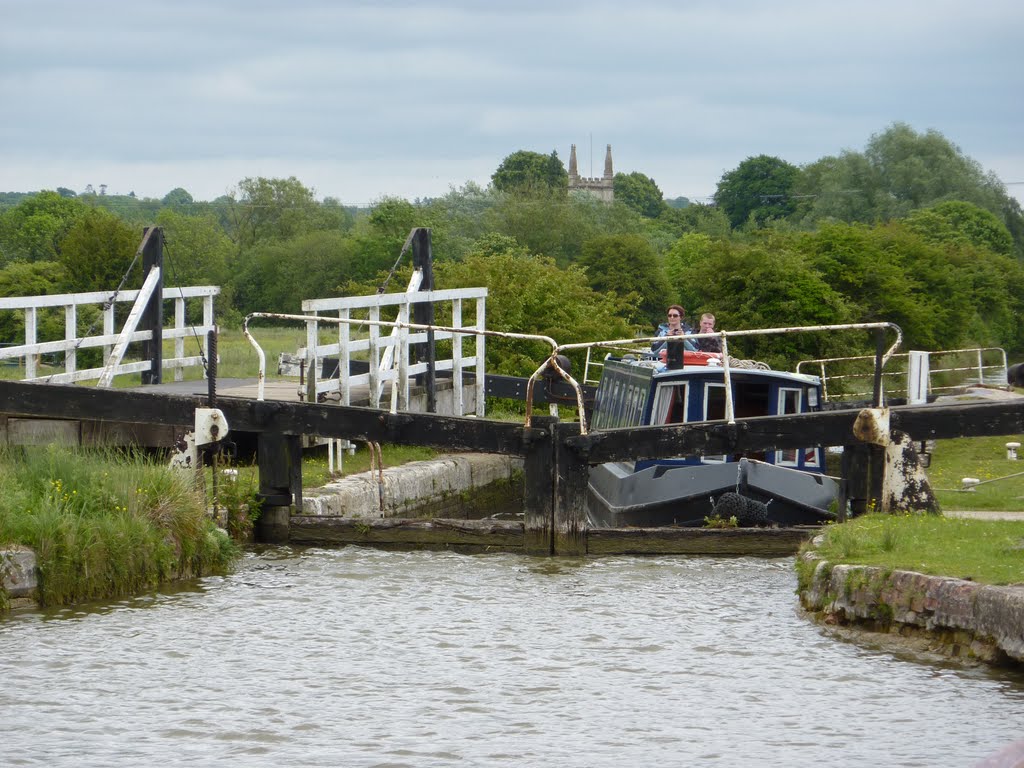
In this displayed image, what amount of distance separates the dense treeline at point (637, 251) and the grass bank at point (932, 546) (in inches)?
407

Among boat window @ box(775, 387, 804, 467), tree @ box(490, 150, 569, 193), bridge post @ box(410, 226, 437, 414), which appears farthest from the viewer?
tree @ box(490, 150, 569, 193)

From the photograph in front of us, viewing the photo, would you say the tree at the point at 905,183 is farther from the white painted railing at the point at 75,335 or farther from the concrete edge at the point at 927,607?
the concrete edge at the point at 927,607

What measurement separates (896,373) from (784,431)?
11462mm

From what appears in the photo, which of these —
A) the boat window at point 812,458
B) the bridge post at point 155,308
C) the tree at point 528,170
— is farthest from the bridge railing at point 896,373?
the tree at point 528,170

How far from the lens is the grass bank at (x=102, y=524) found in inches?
404

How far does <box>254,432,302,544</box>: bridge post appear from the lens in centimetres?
1348

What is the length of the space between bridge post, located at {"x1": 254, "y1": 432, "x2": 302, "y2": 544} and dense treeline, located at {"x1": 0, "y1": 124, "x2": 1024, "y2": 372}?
544cm

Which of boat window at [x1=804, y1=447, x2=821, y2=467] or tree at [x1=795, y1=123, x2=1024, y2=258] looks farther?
tree at [x1=795, y1=123, x2=1024, y2=258]

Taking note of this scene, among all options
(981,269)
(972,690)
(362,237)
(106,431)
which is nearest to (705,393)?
(106,431)

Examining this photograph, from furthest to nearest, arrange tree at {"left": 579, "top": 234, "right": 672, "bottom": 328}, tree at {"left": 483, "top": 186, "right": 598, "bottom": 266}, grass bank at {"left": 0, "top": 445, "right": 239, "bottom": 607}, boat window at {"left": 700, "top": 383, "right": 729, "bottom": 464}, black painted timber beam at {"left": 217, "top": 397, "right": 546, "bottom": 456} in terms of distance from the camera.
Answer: tree at {"left": 483, "top": 186, "right": 598, "bottom": 266} < tree at {"left": 579, "top": 234, "right": 672, "bottom": 328} < boat window at {"left": 700, "top": 383, "right": 729, "bottom": 464} < black painted timber beam at {"left": 217, "top": 397, "right": 546, "bottom": 456} < grass bank at {"left": 0, "top": 445, "right": 239, "bottom": 607}

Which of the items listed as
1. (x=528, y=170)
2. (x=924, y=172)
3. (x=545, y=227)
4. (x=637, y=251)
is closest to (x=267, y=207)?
(x=528, y=170)

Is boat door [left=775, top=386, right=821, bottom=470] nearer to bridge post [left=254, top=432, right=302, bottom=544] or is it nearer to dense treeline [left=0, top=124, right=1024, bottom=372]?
bridge post [left=254, top=432, right=302, bottom=544]

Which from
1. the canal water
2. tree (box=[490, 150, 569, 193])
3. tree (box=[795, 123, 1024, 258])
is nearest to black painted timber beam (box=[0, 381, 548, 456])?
the canal water

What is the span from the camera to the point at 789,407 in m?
15.9
